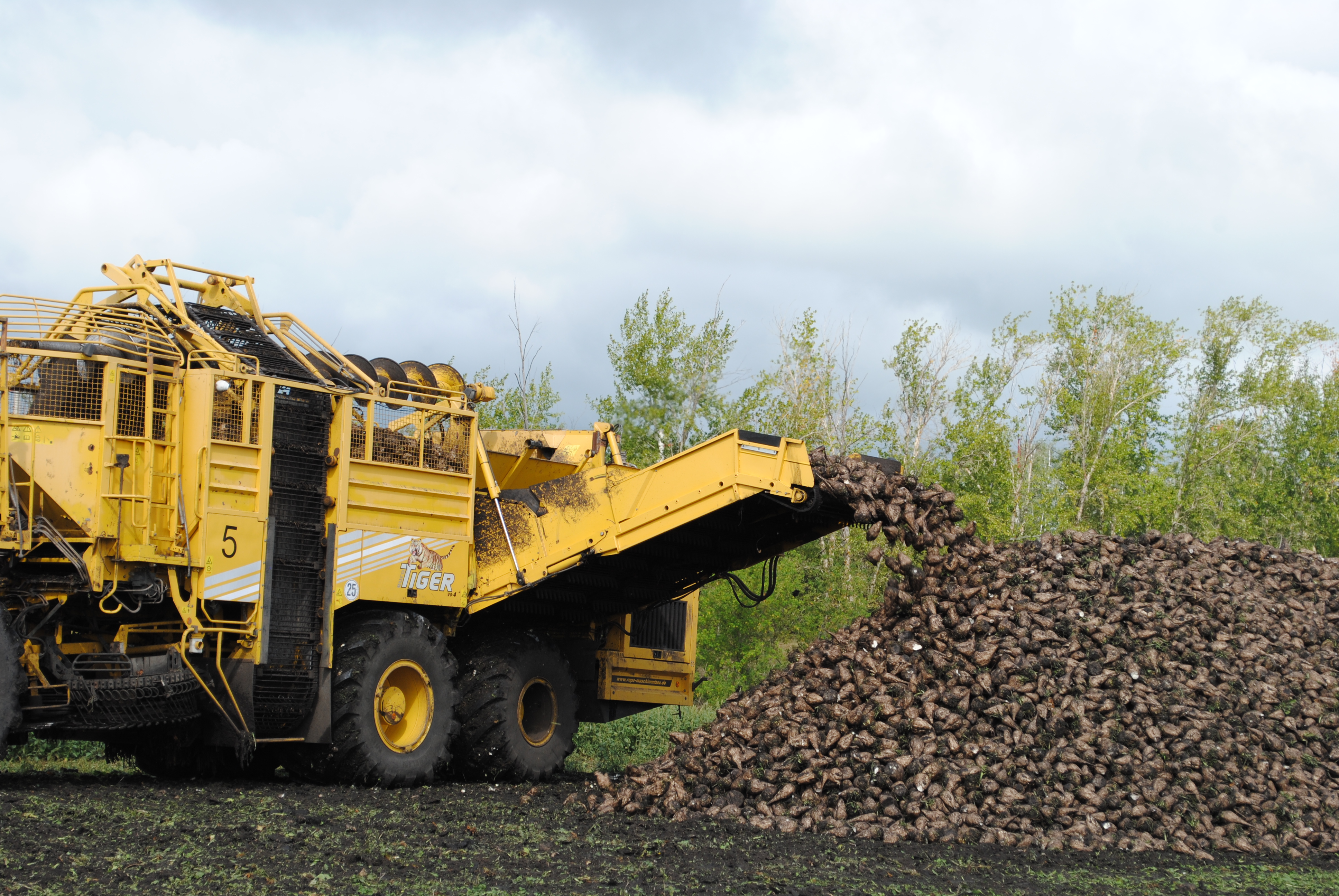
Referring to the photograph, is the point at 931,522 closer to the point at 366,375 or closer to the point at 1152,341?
the point at 366,375

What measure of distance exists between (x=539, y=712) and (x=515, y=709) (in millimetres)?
531

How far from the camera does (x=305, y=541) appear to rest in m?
8.38

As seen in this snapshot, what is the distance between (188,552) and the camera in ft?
25.2

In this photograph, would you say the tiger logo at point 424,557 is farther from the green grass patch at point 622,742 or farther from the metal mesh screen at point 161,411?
the green grass patch at point 622,742

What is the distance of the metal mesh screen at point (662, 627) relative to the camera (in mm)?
11602

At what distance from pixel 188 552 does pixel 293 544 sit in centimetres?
78

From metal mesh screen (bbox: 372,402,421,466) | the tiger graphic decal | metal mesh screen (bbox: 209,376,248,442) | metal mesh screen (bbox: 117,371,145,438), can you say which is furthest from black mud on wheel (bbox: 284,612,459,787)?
metal mesh screen (bbox: 117,371,145,438)

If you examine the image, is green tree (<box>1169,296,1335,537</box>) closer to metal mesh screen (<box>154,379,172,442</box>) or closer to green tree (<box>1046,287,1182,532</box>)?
green tree (<box>1046,287,1182,532</box>)

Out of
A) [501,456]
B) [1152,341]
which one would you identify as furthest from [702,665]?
[1152,341]

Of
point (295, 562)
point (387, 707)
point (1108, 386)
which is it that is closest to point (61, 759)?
point (387, 707)

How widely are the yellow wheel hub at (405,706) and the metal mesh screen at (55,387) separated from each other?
278cm

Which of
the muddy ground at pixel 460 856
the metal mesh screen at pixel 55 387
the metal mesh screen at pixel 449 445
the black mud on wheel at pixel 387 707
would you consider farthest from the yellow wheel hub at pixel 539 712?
the metal mesh screen at pixel 55 387

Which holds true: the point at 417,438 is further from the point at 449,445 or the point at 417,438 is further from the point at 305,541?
the point at 305,541

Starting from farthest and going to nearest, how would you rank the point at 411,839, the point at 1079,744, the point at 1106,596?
1. the point at 1106,596
2. the point at 1079,744
3. the point at 411,839
